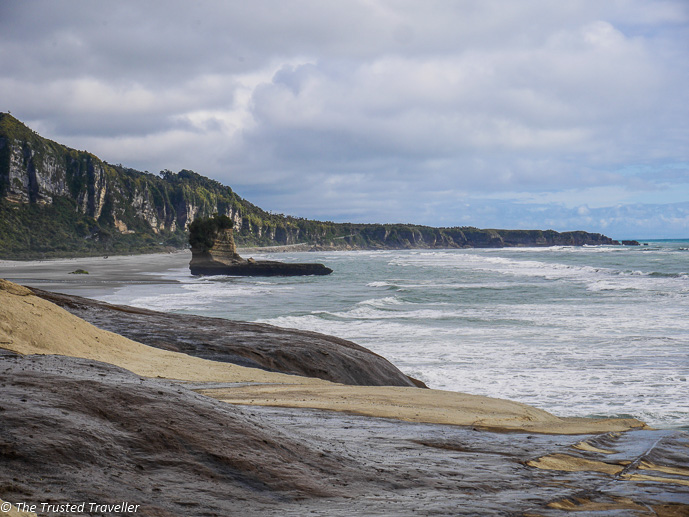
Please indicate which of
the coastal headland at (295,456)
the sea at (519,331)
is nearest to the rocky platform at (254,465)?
the coastal headland at (295,456)

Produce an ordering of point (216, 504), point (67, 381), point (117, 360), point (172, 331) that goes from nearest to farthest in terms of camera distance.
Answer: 1. point (216, 504)
2. point (67, 381)
3. point (117, 360)
4. point (172, 331)

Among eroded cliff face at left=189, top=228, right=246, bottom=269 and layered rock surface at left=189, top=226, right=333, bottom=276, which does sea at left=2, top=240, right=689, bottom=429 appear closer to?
layered rock surface at left=189, top=226, right=333, bottom=276

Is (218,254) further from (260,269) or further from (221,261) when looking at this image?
Result: (260,269)

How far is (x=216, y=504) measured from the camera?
3.26 meters

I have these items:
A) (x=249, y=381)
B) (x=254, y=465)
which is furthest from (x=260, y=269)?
(x=254, y=465)

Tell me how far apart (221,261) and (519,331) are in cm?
4642

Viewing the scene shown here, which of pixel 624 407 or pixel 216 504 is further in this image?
pixel 624 407

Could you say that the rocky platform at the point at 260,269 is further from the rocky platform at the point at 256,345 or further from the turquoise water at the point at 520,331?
the rocky platform at the point at 256,345

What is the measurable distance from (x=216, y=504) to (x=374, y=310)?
2421 centimetres

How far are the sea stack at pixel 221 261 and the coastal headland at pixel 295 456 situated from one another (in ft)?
175

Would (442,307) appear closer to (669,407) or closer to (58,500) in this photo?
(669,407)

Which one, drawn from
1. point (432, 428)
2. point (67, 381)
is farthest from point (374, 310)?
point (67, 381)

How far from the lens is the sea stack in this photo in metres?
60.3

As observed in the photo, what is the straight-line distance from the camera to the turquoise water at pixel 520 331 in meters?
12.1
